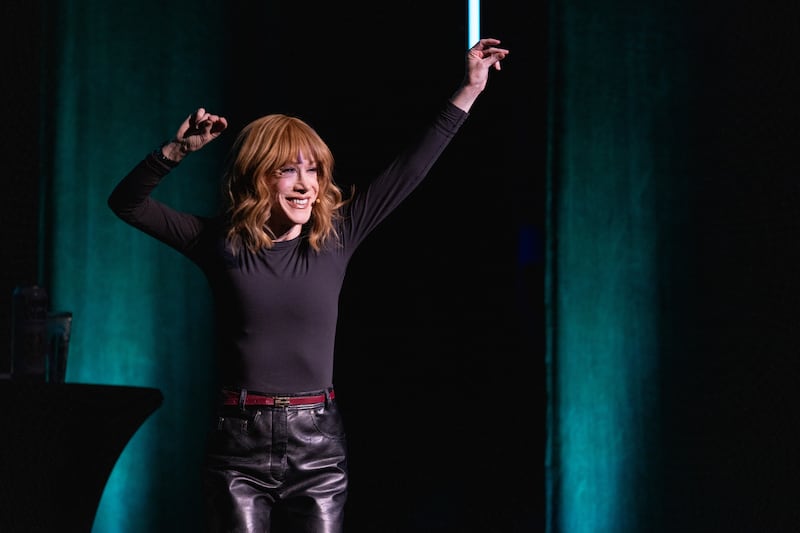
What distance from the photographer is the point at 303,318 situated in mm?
1840

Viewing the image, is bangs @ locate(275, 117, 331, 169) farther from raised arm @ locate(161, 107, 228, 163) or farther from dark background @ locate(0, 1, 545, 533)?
dark background @ locate(0, 1, 545, 533)

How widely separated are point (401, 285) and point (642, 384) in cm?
85

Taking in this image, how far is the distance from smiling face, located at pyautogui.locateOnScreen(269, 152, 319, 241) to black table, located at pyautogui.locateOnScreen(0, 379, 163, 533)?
0.90 metres

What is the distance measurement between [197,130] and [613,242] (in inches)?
56.6

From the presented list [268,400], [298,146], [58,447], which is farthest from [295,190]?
[58,447]

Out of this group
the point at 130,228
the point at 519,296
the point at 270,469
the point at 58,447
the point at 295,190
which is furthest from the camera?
the point at 130,228

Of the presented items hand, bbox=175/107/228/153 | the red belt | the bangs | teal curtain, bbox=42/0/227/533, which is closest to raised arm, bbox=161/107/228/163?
hand, bbox=175/107/228/153

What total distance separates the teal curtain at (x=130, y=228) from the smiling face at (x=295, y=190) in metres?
1.35

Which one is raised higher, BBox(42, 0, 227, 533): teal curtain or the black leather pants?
BBox(42, 0, 227, 533): teal curtain

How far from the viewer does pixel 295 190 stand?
1.90 metres

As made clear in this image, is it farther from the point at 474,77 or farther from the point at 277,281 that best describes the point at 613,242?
the point at 277,281

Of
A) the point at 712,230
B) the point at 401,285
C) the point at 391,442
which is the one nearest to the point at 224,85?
the point at 401,285

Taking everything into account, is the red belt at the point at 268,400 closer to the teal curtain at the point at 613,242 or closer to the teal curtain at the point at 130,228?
the teal curtain at the point at 613,242

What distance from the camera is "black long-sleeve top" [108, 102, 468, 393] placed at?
183 cm
